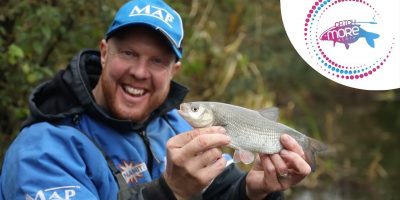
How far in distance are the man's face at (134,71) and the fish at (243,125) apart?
0.61 metres

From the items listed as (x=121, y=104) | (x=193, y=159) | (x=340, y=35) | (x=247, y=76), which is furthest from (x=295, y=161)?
(x=247, y=76)

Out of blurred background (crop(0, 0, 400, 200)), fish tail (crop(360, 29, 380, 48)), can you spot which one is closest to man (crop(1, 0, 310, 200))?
fish tail (crop(360, 29, 380, 48))

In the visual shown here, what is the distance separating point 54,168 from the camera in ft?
10.1

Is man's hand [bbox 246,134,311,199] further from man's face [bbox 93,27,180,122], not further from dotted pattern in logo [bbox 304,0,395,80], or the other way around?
man's face [bbox 93,27,180,122]

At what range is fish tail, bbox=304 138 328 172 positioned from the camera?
121 inches

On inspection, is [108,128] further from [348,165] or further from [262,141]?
[348,165]

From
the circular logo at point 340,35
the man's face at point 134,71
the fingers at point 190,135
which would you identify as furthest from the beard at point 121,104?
the circular logo at point 340,35

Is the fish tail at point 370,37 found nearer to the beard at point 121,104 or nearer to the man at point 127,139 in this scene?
the man at point 127,139

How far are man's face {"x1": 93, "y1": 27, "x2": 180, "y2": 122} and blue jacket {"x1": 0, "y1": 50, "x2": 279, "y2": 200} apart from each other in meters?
0.09

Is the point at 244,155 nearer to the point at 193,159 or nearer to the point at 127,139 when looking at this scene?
the point at 193,159

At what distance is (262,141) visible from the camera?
3008 mm

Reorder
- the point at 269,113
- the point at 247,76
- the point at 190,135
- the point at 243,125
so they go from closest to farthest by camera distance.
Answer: the point at 190,135 → the point at 243,125 → the point at 269,113 → the point at 247,76

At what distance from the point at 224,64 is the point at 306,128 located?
265 centimetres

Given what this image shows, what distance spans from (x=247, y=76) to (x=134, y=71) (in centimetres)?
416
